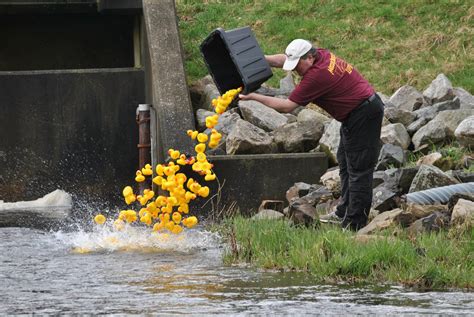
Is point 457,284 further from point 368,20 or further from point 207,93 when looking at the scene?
point 368,20

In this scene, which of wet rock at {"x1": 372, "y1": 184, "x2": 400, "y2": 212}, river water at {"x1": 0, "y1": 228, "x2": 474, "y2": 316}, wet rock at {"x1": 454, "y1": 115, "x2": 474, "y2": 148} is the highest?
wet rock at {"x1": 454, "y1": 115, "x2": 474, "y2": 148}

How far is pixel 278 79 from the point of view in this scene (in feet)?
53.9

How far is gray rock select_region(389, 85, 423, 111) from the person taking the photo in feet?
48.5

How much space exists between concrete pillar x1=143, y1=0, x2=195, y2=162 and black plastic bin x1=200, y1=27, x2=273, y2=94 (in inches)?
87.2

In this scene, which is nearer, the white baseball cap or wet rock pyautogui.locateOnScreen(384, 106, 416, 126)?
the white baseball cap

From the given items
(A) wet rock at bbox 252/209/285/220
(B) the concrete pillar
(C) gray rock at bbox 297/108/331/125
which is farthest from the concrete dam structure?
(A) wet rock at bbox 252/209/285/220

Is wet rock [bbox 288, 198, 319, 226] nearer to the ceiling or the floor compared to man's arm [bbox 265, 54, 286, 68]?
nearer to the floor

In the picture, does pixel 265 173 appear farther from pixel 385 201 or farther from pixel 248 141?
pixel 385 201

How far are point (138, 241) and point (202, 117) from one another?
4.86 meters

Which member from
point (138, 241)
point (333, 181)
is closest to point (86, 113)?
point (333, 181)

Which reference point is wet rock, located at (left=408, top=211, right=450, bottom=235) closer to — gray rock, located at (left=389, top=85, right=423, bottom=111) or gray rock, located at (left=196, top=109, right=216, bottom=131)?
gray rock, located at (left=389, top=85, right=423, bottom=111)

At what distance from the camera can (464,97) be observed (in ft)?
48.5

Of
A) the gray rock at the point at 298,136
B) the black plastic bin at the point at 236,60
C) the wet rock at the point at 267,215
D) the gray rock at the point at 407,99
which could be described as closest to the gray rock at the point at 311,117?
the gray rock at the point at 298,136

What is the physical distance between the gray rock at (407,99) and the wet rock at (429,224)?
5.62 m
